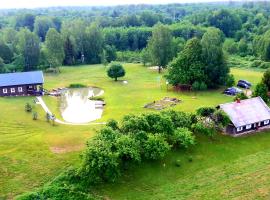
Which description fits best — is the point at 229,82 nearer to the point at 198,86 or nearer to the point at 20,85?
the point at 198,86

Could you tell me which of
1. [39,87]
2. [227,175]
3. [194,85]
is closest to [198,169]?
[227,175]

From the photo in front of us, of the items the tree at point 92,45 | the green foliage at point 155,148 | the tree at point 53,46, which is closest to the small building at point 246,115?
the green foliage at point 155,148

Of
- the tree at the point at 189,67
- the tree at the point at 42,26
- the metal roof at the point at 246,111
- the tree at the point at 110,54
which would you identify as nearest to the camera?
the metal roof at the point at 246,111

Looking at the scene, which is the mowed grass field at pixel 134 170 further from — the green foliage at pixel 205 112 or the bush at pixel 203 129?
the green foliage at pixel 205 112

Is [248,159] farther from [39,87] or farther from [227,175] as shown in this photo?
[39,87]

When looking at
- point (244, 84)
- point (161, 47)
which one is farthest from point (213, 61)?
point (161, 47)

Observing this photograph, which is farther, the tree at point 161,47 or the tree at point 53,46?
the tree at point 53,46

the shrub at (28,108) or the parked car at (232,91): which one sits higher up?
the parked car at (232,91)

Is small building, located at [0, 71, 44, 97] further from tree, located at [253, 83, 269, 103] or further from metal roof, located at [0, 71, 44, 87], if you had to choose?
tree, located at [253, 83, 269, 103]

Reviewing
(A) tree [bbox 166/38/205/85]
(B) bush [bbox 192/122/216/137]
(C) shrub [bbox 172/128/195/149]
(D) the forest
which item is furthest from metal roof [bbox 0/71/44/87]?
(C) shrub [bbox 172/128/195/149]
